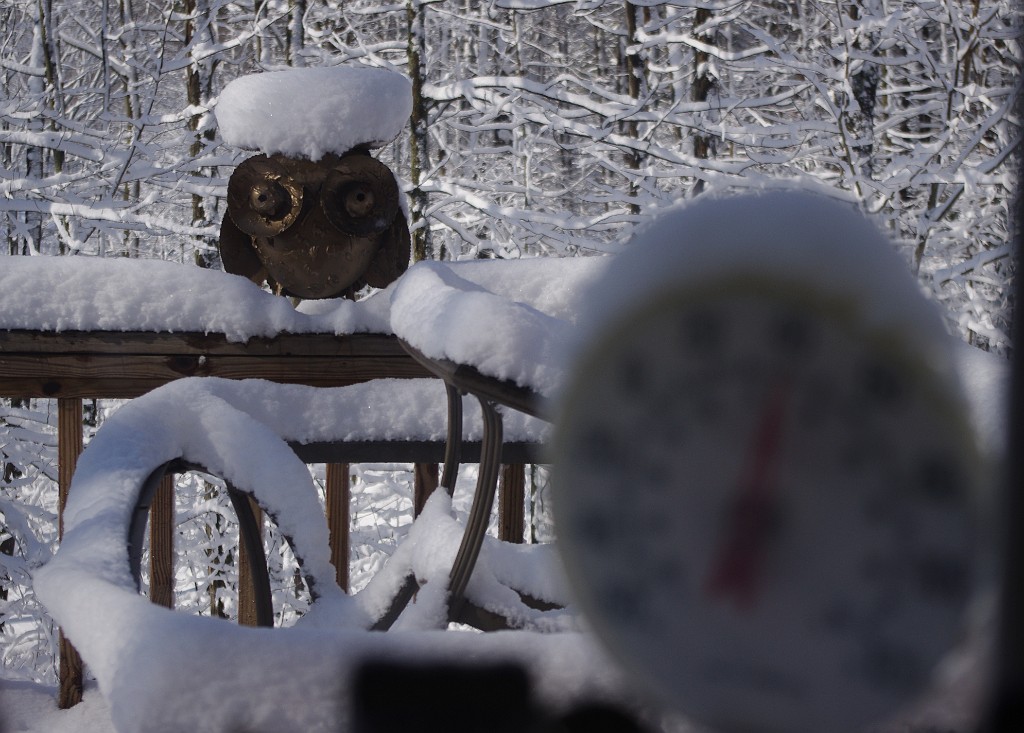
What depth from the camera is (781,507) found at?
26cm

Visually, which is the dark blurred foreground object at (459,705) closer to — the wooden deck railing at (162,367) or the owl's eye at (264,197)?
the wooden deck railing at (162,367)

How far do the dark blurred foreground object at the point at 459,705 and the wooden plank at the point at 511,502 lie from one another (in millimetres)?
1549

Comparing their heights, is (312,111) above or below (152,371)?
above

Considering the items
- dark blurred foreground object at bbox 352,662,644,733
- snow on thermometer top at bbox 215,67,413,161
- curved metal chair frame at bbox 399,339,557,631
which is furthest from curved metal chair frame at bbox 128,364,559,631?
snow on thermometer top at bbox 215,67,413,161

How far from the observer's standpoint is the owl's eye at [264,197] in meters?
1.92

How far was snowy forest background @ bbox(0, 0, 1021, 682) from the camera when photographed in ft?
16.0

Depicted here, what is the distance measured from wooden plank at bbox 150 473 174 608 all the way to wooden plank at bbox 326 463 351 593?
30 cm

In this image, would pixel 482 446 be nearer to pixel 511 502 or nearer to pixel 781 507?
pixel 781 507

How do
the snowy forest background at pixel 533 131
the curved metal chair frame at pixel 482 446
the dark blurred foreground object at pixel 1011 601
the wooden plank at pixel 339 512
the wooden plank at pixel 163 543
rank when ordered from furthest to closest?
the snowy forest background at pixel 533 131, the wooden plank at pixel 339 512, the wooden plank at pixel 163 543, the curved metal chair frame at pixel 482 446, the dark blurred foreground object at pixel 1011 601

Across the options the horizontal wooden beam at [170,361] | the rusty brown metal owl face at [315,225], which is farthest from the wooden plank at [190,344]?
the rusty brown metal owl face at [315,225]

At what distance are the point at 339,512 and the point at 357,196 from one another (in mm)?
639

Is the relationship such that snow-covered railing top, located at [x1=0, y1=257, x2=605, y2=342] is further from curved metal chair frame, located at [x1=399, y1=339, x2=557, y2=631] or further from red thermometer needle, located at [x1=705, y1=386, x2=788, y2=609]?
red thermometer needle, located at [x1=705, y1=386, x2=788, y2=609]

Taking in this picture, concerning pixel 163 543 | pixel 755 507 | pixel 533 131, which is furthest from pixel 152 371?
pixel 533 131

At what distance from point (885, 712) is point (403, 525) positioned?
8.18 metres
